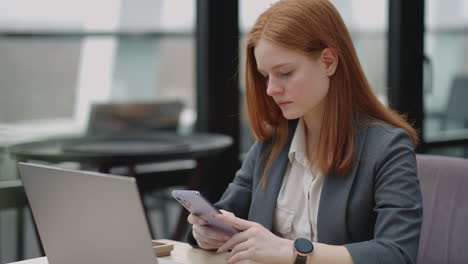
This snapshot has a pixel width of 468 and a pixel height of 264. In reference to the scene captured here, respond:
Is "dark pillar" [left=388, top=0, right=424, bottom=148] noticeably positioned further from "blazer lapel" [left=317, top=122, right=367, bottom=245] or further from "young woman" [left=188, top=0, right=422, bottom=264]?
"blazer lapel" [left=317, top=122, right=367, bottom=245]

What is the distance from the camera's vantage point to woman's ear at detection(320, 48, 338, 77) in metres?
1.54

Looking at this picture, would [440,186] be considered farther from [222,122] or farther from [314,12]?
[222,122]

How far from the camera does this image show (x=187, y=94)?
11.2 ft

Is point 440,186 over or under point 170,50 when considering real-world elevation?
under

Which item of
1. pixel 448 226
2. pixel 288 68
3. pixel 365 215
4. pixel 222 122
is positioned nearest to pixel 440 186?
pixel 448 226

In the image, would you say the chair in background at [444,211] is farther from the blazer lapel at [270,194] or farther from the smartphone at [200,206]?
the smartphone at [200,206]

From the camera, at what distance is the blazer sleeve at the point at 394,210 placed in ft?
4.48

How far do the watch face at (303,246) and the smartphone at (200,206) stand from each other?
0.15 meters

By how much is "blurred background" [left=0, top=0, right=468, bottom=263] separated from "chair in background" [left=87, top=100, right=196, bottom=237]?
36 mm

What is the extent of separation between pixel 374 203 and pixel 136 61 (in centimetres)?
200

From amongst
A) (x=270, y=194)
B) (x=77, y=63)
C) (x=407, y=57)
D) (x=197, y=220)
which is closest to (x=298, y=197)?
(x=270, y=194)

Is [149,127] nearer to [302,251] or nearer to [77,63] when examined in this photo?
[77,63]

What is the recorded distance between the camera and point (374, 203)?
4.92ft

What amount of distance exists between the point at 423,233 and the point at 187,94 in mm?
1910
